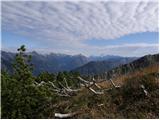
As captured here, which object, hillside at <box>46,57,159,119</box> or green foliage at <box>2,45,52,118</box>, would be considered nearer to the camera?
hillside at <box>46,57,159,119</box>

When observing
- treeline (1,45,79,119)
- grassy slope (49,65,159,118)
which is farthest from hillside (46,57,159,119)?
treeline (1,45,79,119)

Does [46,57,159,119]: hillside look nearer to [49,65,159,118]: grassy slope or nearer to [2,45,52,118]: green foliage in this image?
[49,65,159,118]: grassy slope

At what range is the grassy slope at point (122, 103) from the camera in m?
4.30

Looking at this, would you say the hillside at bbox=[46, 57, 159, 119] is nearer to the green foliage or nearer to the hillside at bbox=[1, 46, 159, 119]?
the hillside at bbox=[1, 46, 159, 119]

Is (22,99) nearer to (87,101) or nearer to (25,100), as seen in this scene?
(25,100)

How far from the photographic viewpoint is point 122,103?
182 inches

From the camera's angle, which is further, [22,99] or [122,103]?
[22,99]

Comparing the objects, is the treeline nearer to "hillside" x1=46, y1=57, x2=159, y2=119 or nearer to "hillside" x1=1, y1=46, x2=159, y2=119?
"hillside" x1=1, y1=46, x2=159, y2=119

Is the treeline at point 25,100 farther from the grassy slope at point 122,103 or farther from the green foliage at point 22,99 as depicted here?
the grassy slope at point 122,103

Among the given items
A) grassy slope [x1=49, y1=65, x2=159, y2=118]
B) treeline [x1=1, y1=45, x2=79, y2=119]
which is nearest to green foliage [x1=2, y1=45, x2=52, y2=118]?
treeline [x1=1, y1=45, x2=79, y2=119]

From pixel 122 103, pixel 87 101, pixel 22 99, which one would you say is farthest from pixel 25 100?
pixel 122 103

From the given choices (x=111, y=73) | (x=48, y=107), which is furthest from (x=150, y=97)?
(x=111, y=73)

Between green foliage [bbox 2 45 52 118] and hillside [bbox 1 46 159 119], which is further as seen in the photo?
green foliage [bbox 2 45 52 118]

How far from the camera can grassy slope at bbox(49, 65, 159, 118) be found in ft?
14.1
